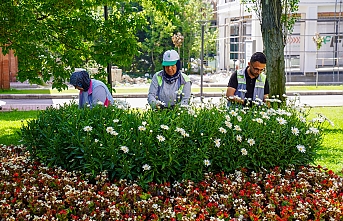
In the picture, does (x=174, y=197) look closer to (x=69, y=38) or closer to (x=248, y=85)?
(x=248, y=85)

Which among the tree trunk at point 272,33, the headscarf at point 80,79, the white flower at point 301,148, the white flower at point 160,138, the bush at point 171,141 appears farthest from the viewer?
the tree trunk at point 272,33

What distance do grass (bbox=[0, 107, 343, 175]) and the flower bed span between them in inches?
46.9

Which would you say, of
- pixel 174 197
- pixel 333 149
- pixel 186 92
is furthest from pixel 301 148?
pixel 333 149

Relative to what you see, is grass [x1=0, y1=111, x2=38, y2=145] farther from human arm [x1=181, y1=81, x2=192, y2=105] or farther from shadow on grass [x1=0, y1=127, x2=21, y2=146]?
human arm [x1=181, y1=81, x2=192, y2=105]

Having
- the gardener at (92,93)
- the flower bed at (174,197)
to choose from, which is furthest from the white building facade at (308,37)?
the flower bed at (174,197)

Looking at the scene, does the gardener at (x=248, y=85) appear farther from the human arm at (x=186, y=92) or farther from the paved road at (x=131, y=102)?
the paved road at (x=131, y=102)

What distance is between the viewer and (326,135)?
35.8ft

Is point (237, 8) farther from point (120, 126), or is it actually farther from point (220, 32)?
point (120, 126)

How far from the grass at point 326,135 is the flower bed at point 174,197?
1.19 m

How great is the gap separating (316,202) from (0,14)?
648cm

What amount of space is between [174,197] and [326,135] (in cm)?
620

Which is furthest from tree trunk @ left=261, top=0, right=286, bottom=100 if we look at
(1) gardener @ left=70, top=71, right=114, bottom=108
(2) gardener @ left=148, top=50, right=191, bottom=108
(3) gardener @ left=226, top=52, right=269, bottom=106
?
(1) gardener @ left=70, top=71, right=114, bottom=108

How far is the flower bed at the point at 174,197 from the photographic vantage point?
4.75 metres

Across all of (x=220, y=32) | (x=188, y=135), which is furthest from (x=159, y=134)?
(x=220, y=32)
